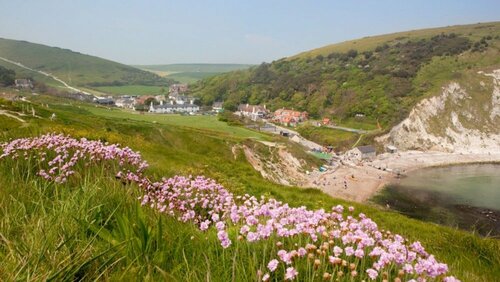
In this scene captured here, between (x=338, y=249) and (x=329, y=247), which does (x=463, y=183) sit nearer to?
(x=329, y=247)

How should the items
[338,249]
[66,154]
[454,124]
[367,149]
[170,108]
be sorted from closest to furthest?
[338,249] < [66,154] < [367,149] < [454,124] < [170,108]

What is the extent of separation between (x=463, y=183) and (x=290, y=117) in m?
89.1

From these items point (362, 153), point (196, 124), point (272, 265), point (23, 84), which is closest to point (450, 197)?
point (362, 153)

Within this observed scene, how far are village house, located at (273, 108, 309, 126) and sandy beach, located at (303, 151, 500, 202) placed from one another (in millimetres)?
53880

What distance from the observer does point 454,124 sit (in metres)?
128

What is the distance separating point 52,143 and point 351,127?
146040mm

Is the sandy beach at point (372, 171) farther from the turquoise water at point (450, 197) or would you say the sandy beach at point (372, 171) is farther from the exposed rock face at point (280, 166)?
the turquoise water at point (450, 197)

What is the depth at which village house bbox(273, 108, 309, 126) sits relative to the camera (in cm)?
15938

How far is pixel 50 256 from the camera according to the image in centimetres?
357

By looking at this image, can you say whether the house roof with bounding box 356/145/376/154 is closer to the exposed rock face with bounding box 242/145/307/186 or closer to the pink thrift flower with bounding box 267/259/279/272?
the exposed rock face with bounding box 242/145/307/186

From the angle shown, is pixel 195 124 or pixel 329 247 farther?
pixel 195 124

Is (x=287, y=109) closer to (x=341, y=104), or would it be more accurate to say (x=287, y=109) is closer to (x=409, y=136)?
(x=341, y=104)

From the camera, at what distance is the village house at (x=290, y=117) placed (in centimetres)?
15938

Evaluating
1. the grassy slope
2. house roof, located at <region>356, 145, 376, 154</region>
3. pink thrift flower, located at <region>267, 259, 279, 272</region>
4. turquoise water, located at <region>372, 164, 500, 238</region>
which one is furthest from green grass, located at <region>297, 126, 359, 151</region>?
pink thrift flower, located at <region>267, 259, 279, 272</region>
